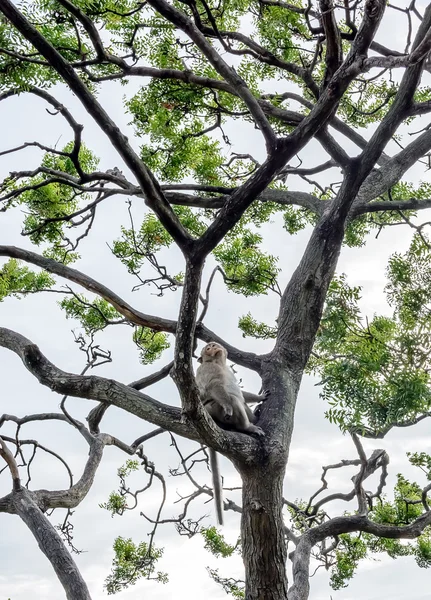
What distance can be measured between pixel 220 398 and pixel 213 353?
0.77m

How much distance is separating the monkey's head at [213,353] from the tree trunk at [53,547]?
2163mm

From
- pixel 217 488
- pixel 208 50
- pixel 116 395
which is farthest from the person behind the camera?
pixel 217 488

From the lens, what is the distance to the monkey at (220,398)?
15.7 ft

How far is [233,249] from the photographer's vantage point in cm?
681

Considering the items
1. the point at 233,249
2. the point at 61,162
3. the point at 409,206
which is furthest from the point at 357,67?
the point at 61,162

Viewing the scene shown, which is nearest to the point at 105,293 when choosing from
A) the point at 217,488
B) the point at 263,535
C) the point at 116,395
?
the point at 116,395

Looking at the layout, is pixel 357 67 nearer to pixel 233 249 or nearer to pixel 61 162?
pixel 233 249

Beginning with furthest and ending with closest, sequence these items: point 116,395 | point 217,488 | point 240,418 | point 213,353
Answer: point 213,353 < point 217,488 < point 240,418 < point 116,395

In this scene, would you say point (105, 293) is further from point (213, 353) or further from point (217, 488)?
point (217, 488)

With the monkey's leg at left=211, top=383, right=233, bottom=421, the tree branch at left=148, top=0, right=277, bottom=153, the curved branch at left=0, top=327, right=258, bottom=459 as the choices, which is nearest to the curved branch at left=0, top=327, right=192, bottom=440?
the curved branch at left=0, top=327, right=258, bottom=459

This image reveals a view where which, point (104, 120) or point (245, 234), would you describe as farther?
point (245, 234)

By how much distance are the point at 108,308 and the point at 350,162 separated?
348cm

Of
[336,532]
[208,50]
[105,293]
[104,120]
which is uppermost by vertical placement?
[208,50]

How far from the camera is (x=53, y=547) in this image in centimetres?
408
